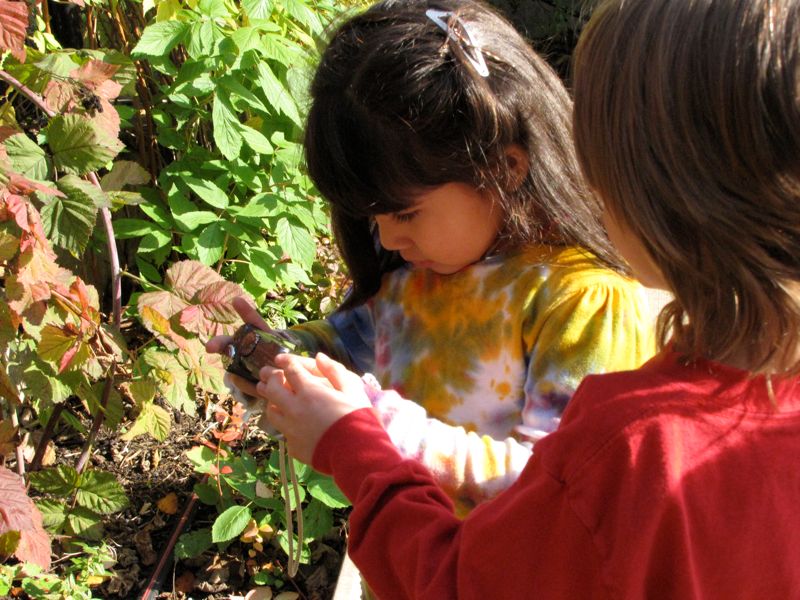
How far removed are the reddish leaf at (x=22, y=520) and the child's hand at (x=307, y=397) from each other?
806 millimetres

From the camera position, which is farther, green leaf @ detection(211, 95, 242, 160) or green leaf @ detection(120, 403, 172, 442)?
green leaf @ detection(211, 95, 242, 160)

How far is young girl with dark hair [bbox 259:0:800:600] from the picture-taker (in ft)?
2.94

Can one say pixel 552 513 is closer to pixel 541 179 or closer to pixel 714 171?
pixel 714 171

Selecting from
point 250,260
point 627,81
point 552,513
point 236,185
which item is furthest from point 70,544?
point 627,81

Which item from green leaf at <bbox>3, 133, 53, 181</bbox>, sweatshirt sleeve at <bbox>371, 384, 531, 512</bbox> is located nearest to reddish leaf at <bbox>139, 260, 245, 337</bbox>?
green leaf at <bbox>3, 133, 53, 181</bbox>

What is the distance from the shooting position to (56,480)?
7.91 ft

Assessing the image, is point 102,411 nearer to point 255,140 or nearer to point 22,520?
point 22,520

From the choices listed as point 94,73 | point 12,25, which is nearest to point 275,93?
point 94,73

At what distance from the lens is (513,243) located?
162 centimetres

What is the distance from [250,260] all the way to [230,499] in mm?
779

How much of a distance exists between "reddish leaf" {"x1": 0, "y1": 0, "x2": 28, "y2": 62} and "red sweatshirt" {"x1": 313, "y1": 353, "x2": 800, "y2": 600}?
4.48 ft

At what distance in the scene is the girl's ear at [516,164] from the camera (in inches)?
60.5

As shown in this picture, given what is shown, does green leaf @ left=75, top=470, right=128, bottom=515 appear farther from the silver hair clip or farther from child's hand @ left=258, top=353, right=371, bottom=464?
the silver hair clip

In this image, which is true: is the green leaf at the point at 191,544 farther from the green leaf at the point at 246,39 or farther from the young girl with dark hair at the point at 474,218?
the green leaf at the point at 246,39
